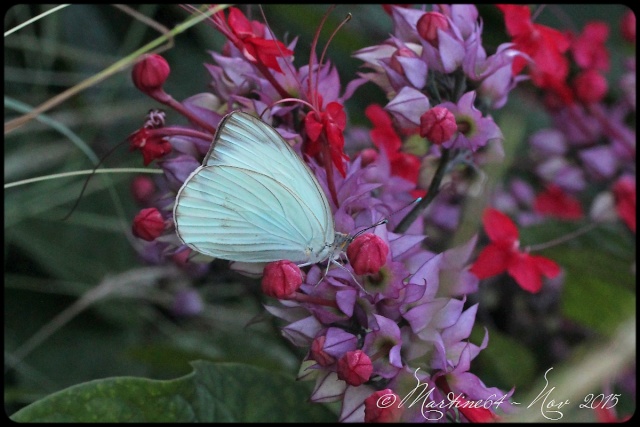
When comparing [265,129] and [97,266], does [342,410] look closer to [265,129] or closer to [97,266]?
[265,129]

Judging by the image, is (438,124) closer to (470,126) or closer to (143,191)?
(470,126)

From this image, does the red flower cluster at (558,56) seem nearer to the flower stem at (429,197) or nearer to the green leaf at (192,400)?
the flower stem at (429,197)

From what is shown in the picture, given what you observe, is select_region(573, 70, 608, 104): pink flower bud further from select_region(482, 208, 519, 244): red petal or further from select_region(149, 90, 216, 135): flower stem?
select_region(149, 90, 216, 135): flower stem

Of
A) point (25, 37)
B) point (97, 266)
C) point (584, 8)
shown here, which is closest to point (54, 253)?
point (97, 266)

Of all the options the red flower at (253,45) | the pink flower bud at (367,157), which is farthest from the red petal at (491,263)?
the red flower at (253,45)

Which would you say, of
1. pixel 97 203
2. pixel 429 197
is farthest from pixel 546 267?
pixel 97 203

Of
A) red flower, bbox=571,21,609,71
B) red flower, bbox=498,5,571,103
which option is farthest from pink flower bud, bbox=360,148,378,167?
red flower, bbox=571,21,609,71
